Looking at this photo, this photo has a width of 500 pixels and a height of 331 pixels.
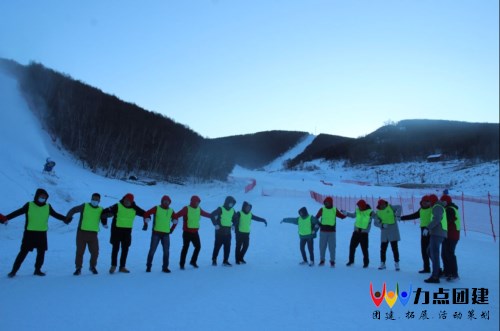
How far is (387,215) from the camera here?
9258 mm

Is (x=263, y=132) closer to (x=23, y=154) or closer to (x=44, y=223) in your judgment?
(x=23, y=154)

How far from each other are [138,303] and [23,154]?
20343 mm

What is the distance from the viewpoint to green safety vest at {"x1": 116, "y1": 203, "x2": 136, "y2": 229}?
8.08m

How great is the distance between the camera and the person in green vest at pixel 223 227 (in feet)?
30.3

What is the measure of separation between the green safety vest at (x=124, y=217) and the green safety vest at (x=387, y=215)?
225 inches

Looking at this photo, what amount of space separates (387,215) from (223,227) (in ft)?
12.9

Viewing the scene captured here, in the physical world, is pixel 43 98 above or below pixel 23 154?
above

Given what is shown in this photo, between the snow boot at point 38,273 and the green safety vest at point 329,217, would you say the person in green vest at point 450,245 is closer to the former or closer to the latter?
the green safety vest at point 329,217

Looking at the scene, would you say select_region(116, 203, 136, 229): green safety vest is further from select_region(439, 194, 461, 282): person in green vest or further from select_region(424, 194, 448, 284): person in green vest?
select_region(439, 194, 461, 282): person in green vest

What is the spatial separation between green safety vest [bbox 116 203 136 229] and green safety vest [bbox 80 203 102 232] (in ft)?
1.32

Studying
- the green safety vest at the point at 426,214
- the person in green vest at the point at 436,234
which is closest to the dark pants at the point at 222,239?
the person in green vest at the point at 436,234

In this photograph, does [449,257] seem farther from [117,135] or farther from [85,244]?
[117,135]

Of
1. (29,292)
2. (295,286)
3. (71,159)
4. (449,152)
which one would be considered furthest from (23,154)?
(449,152)

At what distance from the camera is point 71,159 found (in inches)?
1357
